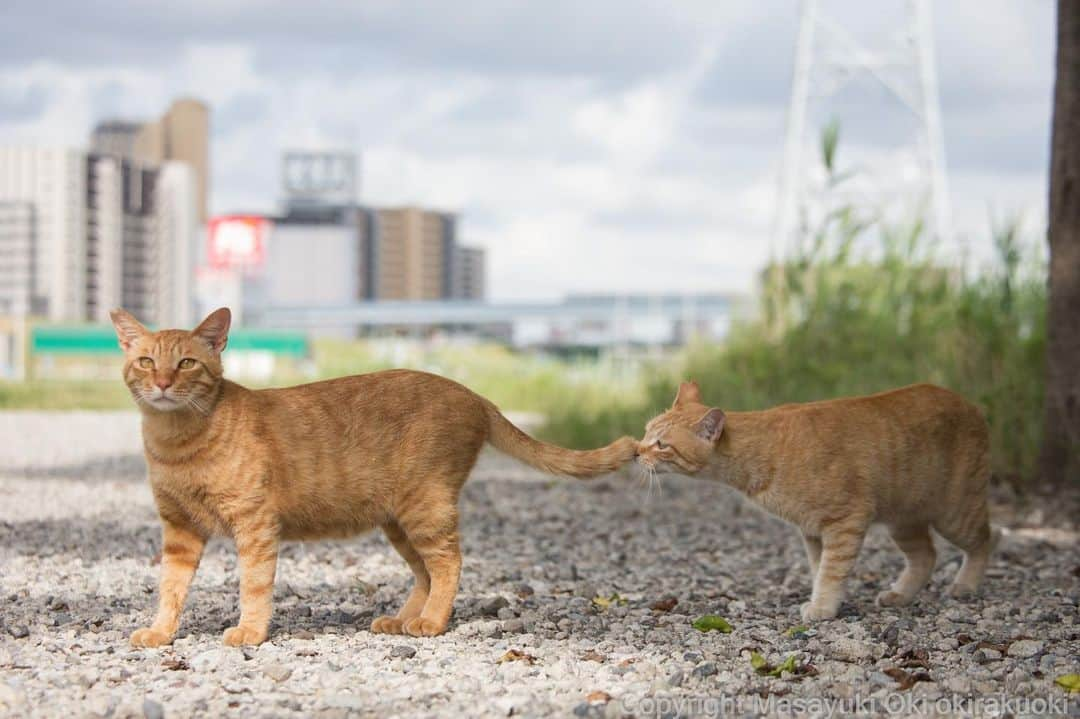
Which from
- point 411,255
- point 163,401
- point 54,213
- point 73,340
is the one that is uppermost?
point 54,213

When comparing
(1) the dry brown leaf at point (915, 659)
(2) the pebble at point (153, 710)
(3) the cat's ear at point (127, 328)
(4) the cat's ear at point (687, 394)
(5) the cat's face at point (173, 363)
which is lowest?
(2) the pebble at point (153, 710)

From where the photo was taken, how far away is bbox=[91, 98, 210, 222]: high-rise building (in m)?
113

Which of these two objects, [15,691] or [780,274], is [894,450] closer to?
[15,691]

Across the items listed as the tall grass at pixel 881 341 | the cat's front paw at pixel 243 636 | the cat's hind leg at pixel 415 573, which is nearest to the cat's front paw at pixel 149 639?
the cat's front paw at pixel 243 636

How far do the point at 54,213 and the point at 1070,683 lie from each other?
8742cm

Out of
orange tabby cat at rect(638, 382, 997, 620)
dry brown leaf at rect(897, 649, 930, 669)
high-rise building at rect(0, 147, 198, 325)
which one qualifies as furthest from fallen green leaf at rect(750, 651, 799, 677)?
high-rise building at rect(0, 147, 198, 325)

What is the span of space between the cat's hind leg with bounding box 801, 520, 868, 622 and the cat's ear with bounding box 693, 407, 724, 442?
0.58 m

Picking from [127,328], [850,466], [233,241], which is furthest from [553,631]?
[233,241]

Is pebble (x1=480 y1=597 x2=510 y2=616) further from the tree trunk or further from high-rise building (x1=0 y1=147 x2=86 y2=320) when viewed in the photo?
high-rise building (x1=0 y1=147 x2=86 y2=320)

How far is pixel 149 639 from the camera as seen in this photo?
4.28 meters

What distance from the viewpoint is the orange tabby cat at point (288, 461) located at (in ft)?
14.1

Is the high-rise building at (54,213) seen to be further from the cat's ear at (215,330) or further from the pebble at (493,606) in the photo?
the cat's ear at (215,330)

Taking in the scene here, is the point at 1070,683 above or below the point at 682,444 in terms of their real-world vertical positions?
below

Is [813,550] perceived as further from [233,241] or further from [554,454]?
[233,241]
